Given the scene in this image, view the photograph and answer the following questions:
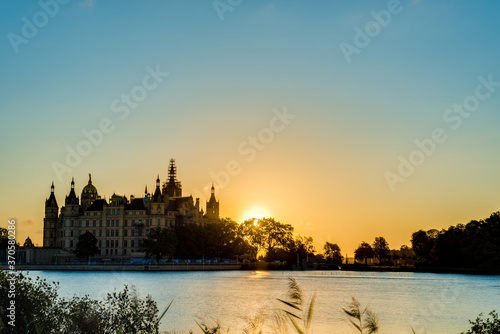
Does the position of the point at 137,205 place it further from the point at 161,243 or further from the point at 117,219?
the point at 161,243

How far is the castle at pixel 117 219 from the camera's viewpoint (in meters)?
152

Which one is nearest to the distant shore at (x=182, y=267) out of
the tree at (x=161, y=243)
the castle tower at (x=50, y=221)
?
the tree at (x=161, y=243)

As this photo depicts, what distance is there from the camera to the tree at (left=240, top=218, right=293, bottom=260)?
168625 millimetres

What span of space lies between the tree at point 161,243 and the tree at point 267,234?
42.1 m

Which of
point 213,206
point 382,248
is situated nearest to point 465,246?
point 382,248

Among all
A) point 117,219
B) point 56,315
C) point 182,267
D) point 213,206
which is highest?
point 213,206

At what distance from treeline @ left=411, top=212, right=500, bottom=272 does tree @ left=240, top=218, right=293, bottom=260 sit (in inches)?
1390

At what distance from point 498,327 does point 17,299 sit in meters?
16.1

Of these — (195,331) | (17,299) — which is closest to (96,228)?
(195,331)

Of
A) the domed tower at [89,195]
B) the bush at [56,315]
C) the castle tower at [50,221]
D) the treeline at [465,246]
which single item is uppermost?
the domed tower at [89,195]

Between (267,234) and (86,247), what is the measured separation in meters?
51.5

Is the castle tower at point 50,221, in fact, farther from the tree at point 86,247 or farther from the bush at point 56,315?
the bush at point 56,315

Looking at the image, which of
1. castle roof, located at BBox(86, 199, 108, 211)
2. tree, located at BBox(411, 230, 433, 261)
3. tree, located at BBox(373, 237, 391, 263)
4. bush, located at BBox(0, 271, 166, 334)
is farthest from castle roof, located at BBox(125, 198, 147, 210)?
bush, located at BBox(0, 271, 166, 334)

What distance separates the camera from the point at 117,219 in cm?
15512
